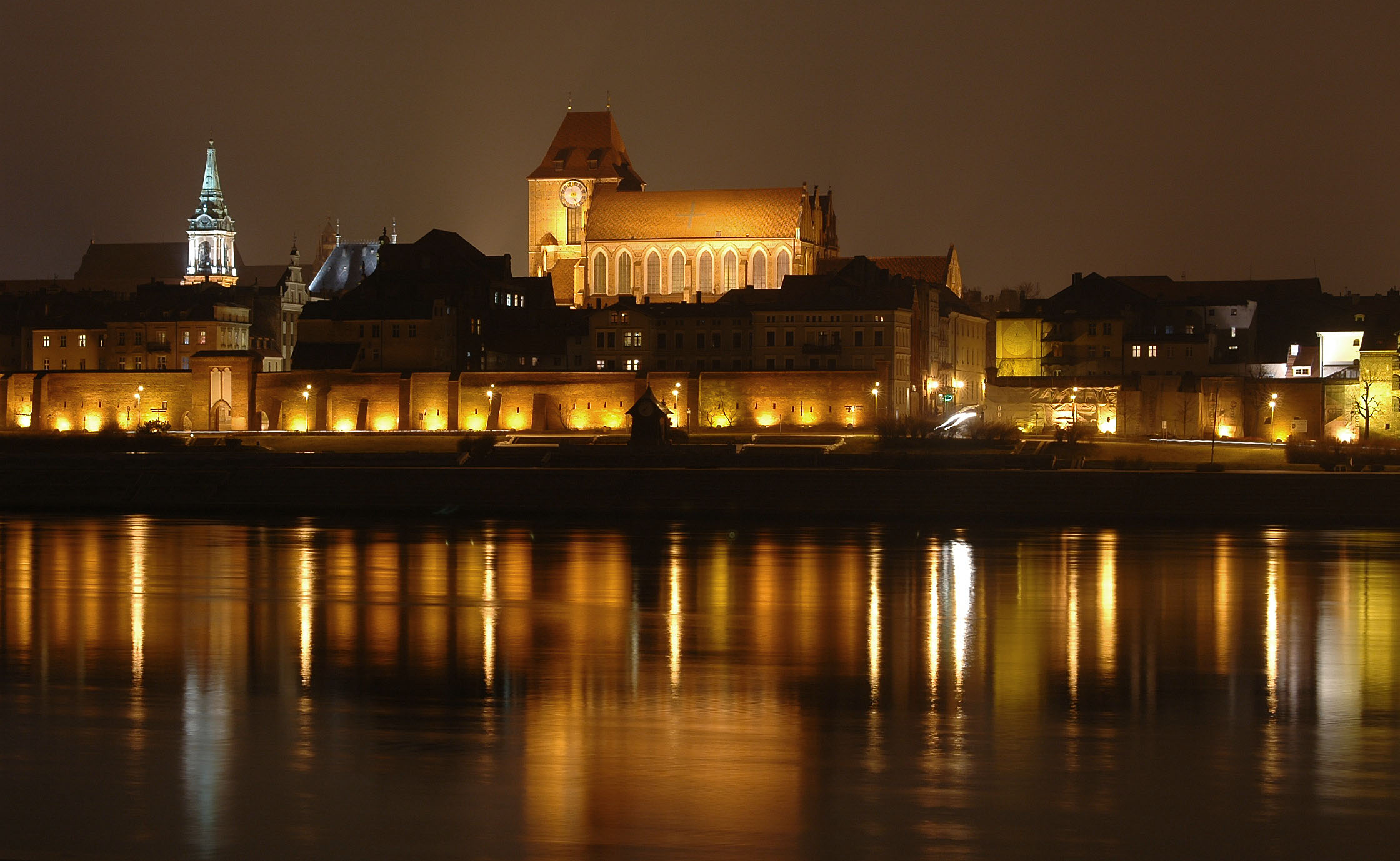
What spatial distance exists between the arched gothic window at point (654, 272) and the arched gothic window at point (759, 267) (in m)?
5.36

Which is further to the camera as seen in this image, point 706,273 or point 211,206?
point 211,206

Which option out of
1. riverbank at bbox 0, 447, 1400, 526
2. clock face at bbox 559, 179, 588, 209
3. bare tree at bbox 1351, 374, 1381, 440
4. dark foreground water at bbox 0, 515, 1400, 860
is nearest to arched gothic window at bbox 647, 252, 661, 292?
clock face at bbox 559, 179, 588, 209

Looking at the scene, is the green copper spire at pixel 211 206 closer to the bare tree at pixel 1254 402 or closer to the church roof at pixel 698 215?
the church roof at pixel 698 215

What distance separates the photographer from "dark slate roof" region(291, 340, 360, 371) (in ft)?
213

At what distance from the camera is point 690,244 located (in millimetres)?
86875

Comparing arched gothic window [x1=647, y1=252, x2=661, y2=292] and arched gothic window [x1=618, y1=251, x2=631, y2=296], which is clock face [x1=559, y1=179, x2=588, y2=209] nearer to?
arched gothic window [x1=618, y1=251, x2=631, y2=296]

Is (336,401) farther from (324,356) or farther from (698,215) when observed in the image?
(698,215)

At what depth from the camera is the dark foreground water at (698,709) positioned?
1052 cm

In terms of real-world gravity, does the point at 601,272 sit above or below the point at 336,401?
above

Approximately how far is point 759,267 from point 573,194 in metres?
16.4

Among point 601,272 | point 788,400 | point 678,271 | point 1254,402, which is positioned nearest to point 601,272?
point 601,272

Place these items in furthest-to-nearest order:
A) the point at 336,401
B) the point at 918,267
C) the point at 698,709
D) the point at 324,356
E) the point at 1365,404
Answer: the point at 918,267 → the point at 324,356 → the point at 336,401 → the point at 1365,404 → the point at 698,709

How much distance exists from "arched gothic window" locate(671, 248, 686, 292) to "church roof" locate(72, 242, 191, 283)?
1922 inches

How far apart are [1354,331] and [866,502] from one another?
119ft
